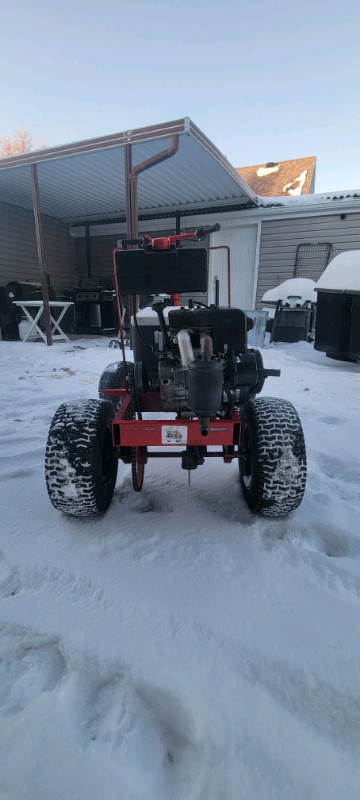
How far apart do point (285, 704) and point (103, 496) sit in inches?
42.7

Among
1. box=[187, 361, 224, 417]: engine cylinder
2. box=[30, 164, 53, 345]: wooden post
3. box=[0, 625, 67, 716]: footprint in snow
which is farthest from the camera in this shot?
box=[30, 164, 53, 345]: wooden post

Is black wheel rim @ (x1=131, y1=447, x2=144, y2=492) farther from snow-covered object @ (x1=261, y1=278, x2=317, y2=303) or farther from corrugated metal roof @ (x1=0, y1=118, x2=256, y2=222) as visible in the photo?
snow-covered object @ (x1=261, y1=278, x2=317, y2=303)

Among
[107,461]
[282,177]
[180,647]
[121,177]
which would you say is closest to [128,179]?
[121,177]

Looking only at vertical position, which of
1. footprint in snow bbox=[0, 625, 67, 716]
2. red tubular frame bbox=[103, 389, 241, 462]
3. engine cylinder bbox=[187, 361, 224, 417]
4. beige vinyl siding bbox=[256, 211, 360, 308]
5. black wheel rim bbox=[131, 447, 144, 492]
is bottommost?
footprint in snow bbox=[0, 625, 67, 716]

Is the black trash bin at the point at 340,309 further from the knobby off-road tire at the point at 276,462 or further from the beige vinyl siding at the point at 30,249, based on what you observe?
the beige vinyl siding at the point at 30,249

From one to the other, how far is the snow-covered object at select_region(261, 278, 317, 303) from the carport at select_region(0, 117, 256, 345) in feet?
8.04

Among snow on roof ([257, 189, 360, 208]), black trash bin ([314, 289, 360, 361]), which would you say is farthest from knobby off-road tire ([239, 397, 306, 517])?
snow on roof ([257, 189, 360, 208])

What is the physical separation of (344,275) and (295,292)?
8.87ft

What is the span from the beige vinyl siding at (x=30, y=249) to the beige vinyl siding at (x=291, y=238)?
6.76m

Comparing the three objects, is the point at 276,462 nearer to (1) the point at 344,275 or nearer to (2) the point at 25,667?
(2) the point at 25,667

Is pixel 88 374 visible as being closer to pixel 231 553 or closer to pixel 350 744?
pixel 231 553

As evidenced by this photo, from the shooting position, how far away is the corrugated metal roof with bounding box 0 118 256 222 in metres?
6.12

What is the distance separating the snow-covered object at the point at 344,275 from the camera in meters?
5.03

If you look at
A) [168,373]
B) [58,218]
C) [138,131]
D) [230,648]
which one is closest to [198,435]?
[168,373]
